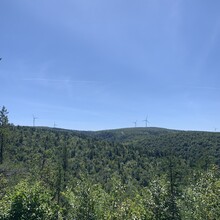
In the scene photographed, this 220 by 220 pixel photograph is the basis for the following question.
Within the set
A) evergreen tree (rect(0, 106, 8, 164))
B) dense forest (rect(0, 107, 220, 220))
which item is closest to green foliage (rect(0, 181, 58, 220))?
dense forest (rect(0, 107, 220, 220))

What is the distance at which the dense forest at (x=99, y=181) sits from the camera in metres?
25.4

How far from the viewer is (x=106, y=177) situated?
351 feet

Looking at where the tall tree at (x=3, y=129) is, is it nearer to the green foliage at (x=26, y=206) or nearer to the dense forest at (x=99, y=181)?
the dense forest at (x=99, y=181)

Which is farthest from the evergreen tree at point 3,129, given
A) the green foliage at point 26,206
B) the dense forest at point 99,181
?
the green foliage at point 26,206

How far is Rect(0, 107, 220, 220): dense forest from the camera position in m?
25.4

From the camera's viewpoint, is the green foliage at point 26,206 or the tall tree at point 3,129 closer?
the green foliage at point 26,206

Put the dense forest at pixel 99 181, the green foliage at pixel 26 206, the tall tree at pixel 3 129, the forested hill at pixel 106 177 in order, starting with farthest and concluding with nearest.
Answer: the tall tree at pixel 3 129, the forested hill at pixel 106 177, the dense forest at pixel 99 181, the green foliage at pixel 26 206

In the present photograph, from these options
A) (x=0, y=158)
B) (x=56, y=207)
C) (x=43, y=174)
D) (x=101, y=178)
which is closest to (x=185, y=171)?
(x=101, y=178)

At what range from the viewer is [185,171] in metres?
84.6

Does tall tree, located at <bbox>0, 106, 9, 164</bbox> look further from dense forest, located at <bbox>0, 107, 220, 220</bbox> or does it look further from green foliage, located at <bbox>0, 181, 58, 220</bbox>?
green foliage, located at <bbox>0, 181, 58, 220</bbox>

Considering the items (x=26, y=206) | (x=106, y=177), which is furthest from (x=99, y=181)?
(x=26, y=206)

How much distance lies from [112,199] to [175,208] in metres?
7.84

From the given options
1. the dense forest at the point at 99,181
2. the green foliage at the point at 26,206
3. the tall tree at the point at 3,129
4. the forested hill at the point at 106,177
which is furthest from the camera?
the tall tree at the point at 3,129

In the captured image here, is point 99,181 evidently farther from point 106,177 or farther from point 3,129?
point 3,129
